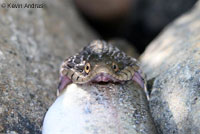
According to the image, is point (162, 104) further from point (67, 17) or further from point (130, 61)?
point (67, 17)

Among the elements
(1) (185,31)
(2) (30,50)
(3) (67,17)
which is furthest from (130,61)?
(3) (67,17)

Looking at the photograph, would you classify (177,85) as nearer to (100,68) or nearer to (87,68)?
(100,68)

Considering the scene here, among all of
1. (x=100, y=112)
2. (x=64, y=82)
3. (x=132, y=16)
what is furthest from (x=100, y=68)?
(x=132, y=16)

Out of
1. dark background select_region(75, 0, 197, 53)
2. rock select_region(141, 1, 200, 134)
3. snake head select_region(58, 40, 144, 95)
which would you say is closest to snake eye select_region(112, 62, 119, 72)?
snake head select_region(58, 40, 144, 95)

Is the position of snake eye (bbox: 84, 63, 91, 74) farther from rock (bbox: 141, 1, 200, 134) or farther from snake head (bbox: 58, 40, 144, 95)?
rock (bbox: 141, 1, 200, 134)

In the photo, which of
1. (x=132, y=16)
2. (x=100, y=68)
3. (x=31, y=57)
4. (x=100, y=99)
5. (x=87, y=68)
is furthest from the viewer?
(x=132, y=16)

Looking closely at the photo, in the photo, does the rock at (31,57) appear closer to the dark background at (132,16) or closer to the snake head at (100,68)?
the snake head at (100,68)
